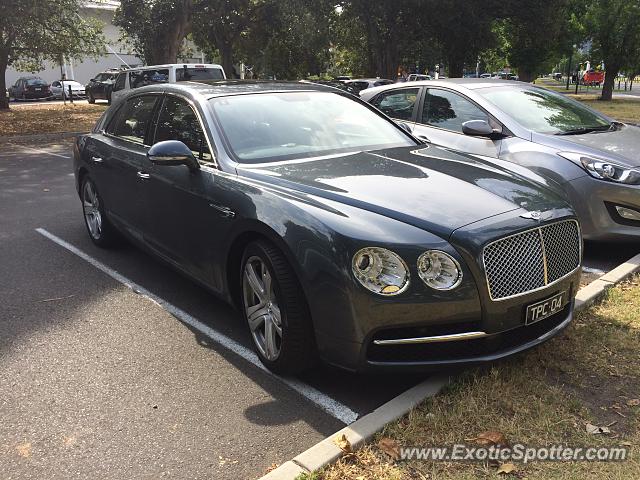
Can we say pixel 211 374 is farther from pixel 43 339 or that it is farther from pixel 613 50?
pixel 613 50

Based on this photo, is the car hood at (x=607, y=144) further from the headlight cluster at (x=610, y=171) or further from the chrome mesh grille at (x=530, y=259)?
the chrome mesh grille at (x=530, y=259)

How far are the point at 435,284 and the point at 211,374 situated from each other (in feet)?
4.85

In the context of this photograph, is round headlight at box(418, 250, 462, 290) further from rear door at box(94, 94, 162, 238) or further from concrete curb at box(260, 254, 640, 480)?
rear door at box(94, 94, 162, 238)

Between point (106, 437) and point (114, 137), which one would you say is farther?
point (114, 137)

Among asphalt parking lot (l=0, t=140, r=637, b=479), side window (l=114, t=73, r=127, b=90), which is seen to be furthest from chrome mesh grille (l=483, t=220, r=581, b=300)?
side window (l=114, t=73, r=127, b=90)

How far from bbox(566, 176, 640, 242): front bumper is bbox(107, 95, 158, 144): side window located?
365 centimetres

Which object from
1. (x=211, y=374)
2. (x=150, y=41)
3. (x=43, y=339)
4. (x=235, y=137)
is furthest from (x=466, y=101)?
(x=150, y=41)

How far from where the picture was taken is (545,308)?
124 inches

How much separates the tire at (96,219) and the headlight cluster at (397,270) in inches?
138

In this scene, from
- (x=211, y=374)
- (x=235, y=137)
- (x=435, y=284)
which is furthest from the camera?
(x=235, y=137)

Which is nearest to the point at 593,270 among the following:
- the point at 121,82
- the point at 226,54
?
the point at 121,82

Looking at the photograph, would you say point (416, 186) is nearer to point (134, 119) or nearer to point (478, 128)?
point (478, 128)

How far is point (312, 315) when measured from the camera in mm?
3062

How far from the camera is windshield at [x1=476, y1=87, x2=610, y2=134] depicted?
5930mm
